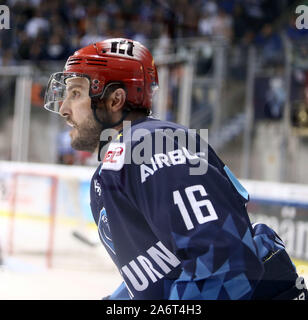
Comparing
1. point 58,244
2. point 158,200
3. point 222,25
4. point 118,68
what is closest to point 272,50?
point 222,25

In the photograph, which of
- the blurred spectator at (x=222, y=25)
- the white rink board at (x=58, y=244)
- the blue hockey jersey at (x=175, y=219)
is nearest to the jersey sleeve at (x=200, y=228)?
the blue hockey jersey at (x=175, y=219)

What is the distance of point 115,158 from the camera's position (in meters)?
1.16

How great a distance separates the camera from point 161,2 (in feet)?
25.8

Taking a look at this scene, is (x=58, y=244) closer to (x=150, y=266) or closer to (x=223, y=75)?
(x=223, y=75)

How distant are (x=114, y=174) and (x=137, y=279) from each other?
27 cm

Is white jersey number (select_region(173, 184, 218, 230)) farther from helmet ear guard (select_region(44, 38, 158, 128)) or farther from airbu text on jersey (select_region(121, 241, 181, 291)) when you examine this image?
helmet ear guard (select_region(44, 38, 158, 128))

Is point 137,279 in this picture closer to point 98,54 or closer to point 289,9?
point 98,54

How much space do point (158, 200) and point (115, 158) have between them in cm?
16

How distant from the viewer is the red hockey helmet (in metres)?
1.41

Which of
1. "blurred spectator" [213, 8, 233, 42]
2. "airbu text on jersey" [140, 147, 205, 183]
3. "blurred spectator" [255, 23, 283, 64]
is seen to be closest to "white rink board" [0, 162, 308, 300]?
"blurred spectator" [255, 23, 283, 64]

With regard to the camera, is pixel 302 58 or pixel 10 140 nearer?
pixel 302 58

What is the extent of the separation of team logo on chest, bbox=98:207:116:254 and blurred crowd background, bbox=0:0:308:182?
3.70m

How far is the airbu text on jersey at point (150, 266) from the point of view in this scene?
1.19 meters
